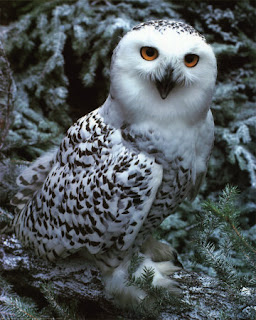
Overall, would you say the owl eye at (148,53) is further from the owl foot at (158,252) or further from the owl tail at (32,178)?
the owl foot at (158,252)

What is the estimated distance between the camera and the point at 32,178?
181 cm

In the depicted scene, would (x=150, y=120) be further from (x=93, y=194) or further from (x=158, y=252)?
(x=158, y=252)

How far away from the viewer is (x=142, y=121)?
54.6 inches

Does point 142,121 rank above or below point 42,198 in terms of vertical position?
above

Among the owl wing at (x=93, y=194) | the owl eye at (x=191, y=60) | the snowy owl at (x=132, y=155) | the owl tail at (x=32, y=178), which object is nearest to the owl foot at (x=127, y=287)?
the snowy owl at (x=132, y=155)

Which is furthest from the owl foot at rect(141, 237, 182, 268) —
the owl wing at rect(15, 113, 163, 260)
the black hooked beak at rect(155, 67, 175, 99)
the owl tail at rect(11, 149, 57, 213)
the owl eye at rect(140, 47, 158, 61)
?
the owl eye at rect(140, 47, 158, 61)

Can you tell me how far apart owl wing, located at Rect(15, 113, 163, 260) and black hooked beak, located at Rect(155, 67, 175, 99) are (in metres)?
0.24

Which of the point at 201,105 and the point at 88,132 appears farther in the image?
the point at 88,132

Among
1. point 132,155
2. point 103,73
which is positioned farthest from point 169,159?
point 103,73

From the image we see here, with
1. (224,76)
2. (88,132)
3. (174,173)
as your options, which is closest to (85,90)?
(224,76)

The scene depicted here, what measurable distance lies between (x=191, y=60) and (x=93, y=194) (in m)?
0.59

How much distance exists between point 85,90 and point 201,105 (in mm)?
1776

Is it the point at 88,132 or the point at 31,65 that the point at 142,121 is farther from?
the point at 31,65

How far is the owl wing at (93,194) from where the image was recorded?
1365mm
